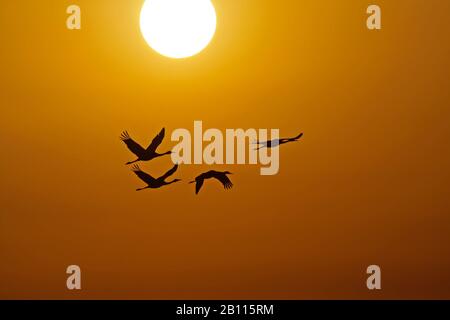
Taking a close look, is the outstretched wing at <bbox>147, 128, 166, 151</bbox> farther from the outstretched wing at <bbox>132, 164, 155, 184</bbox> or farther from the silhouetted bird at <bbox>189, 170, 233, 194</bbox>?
the silhouetted bird at <bbox>189, 170, 233, 194</bbox>

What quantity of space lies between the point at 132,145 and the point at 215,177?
1.30 ft

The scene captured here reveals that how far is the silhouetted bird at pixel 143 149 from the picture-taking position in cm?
210

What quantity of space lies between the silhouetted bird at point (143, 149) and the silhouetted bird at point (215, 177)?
180 millimetres

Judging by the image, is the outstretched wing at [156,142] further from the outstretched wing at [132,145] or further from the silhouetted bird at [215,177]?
the silhouetted bird at [215,177]

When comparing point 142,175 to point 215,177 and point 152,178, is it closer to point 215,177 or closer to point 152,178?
point 152,178

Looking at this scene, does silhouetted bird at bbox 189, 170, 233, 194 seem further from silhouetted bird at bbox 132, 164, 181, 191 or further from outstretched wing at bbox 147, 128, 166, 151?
outstretched wing at bbox 147, 128, 166, 151

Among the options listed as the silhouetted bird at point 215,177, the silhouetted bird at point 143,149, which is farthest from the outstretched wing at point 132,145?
the silhouetted bird at point 215,177

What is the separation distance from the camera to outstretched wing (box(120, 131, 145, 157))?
2096 mm

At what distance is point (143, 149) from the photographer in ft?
6.89

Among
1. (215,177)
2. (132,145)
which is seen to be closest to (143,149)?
(132,145)

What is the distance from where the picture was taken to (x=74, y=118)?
2.09 meters

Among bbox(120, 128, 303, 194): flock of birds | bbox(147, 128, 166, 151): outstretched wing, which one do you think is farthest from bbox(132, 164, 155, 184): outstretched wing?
bbox(147, 128, 166, 151): outstretched wing

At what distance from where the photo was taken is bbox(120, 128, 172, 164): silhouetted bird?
2.10m

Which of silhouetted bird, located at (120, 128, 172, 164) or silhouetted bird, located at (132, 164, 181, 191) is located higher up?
silhouetted bird, located at (120, 128, 172, 164)
